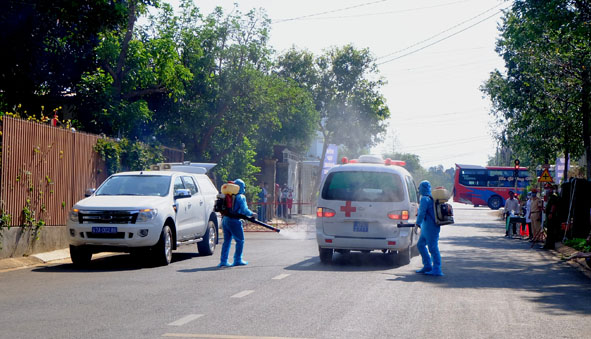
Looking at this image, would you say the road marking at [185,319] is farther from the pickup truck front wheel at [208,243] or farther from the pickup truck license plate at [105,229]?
the pickup truck front wheel at [208,243]

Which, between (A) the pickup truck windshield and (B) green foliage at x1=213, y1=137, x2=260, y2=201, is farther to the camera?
(B) green foliage at x1=213, y1=137, x2=260, y2=201

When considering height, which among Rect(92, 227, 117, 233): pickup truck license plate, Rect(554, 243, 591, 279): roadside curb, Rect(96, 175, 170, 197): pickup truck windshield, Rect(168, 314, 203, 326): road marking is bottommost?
Rect(554, 243, 591, 279): roadside curb

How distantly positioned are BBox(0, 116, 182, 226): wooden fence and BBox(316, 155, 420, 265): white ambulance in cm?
638

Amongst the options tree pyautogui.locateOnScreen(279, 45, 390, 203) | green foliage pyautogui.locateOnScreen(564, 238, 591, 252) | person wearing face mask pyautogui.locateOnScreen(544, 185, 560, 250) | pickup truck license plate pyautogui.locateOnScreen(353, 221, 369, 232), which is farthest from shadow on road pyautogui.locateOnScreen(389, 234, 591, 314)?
tree pyautogui.locateOnScreen(279, 45, 390, 203)

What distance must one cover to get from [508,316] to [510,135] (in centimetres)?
2918

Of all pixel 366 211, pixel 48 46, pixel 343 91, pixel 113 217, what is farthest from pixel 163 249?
pixel 343 91

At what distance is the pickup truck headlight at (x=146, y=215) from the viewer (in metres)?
14.2

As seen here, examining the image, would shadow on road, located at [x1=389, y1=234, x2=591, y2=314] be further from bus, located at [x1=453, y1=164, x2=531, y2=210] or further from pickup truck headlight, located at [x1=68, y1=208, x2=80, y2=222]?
bus, located at [x1=453, y1=164, x2=531, y2=210]

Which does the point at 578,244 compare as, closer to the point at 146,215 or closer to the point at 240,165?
the point at 146,215

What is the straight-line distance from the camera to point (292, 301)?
9.64 meters

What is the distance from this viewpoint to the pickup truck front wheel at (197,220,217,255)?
1725 centimetres

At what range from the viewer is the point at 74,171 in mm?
18547

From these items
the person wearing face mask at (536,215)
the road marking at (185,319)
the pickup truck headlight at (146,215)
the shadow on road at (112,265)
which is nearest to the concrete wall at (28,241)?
the shadow on road at (112,265)

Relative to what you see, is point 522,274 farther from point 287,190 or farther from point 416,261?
point 287,190
